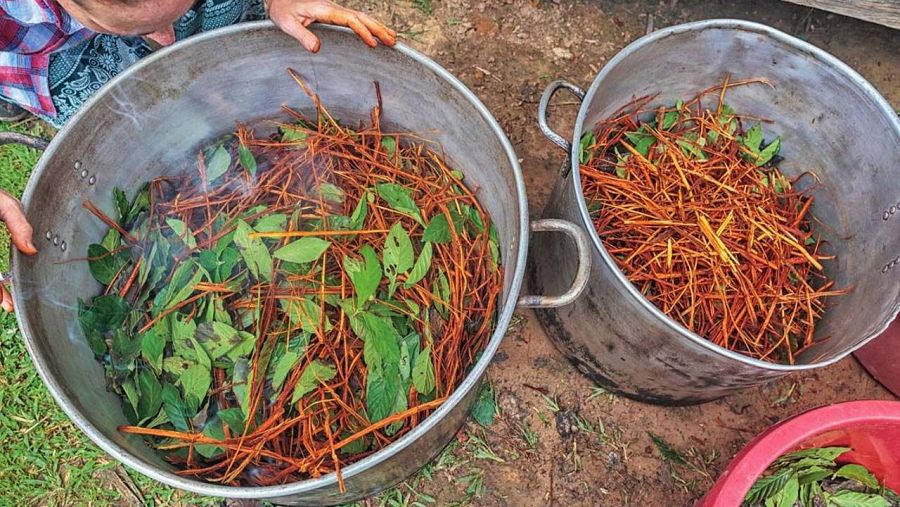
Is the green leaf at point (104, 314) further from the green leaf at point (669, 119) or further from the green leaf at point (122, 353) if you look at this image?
the green leaf at point (669, 119)

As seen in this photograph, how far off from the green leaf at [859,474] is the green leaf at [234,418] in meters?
1.39

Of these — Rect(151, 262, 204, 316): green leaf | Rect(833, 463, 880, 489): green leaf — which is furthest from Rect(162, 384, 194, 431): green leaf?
Rect(833, 463, 880, 489): green leaf

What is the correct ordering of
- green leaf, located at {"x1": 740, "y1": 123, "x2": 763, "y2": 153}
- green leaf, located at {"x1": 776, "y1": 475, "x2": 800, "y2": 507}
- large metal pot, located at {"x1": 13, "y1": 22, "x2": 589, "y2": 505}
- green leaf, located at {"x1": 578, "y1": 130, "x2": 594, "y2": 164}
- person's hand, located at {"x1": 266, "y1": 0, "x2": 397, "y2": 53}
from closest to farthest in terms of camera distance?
large metal pot, located at {"x1": 13, "y1": 22, "x2": 589, "y2": 505} < person's hand, located at {"x1": 266, "y1": 0, "x2": 397, "y2": 53} < green leaf, located at {"x1": 776, "y1": 475, "x2": 800, "y2": 507} < green leaf, located at {"x1": 578, "y1": 130, "x2": 594, "y2": 164} < green leaf, located at {"x1": 740, "y1": 123, "x2": 763, "y2": 153}

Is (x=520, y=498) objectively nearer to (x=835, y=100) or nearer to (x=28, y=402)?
(x=835, y=100)

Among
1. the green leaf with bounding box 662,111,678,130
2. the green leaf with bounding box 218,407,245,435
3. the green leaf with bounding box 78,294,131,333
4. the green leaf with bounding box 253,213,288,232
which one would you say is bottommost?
the green leaf with bounding box 218,407,245,435

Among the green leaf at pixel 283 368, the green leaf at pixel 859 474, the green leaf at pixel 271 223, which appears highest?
the green leaf at pixel 271 223

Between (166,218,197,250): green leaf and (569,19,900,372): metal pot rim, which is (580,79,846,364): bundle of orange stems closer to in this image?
(569,19,900,372): metal pot rim

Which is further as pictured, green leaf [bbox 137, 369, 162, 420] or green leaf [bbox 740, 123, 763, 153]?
green leaf [bbox 740, 123, 763, 153]

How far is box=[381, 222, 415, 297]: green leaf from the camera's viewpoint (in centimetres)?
149

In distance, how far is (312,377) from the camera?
1.41 m

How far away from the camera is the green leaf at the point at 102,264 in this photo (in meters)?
1.51

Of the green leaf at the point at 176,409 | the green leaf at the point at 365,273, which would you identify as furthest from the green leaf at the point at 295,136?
the green leaf at the point at 176,409

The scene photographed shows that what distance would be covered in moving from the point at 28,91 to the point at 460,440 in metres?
1.52

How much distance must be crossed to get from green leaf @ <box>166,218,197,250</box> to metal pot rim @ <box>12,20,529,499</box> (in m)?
0.31
